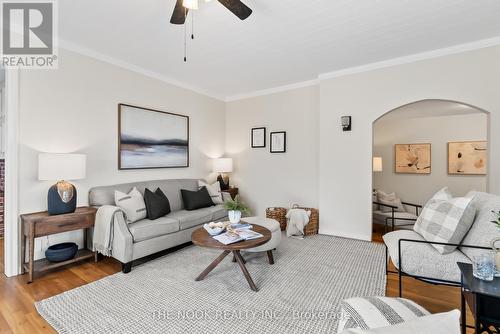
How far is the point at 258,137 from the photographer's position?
16.5 ft

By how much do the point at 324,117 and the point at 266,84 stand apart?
4.27 ft

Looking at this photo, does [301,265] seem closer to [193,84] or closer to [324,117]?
[324,117]

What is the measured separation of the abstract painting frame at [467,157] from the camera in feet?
16.4

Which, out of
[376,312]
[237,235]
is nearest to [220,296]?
[237,235]

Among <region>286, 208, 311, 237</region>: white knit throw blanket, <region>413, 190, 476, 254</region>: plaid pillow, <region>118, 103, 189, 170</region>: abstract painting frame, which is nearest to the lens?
<region>413, 190, 476, 254</region>: plaid pillow

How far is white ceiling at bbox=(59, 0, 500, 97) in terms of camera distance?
231 centimetres

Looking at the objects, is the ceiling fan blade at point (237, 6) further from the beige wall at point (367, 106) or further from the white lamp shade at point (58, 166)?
the beige wall at point (367, 106)

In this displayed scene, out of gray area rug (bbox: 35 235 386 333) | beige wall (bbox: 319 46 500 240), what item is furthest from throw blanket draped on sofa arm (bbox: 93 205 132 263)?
beige wall (bbox: 319 46 500 240)

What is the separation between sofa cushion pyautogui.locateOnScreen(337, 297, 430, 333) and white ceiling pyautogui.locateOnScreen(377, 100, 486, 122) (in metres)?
3.90

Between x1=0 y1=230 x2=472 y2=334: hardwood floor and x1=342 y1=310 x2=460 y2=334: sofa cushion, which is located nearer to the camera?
x1=342 y1=310 x2=460 y2=334: sofa cushion

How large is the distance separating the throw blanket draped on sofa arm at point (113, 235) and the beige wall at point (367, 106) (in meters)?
Result: 2.99

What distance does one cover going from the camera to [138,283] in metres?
2.42

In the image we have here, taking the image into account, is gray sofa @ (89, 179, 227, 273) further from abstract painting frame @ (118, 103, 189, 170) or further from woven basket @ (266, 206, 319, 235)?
woven basket @ (266, 206, 319, 235)

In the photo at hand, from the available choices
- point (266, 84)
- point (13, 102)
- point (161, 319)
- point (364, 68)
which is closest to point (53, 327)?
point (161, 319)
